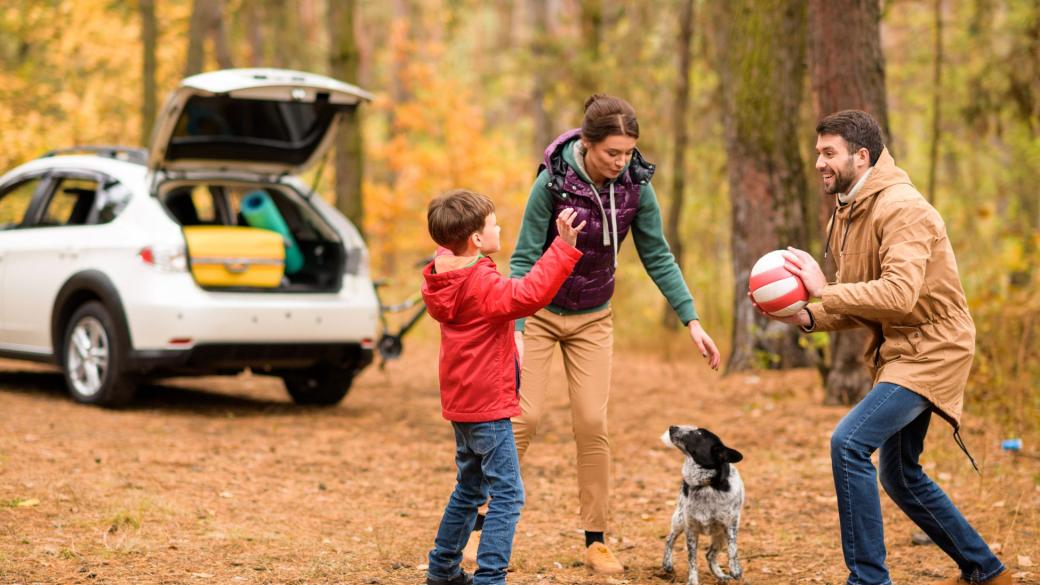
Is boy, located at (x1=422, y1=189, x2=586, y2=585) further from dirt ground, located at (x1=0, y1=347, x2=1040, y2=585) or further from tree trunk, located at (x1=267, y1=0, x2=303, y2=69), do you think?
tree trunk, located at (x1=267, y1=0, x2=303, y2=69)

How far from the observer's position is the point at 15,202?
14773mm

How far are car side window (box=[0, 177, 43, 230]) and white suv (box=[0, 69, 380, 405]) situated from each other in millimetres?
56

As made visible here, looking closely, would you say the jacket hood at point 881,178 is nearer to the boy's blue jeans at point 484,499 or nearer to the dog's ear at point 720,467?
the dog's ear at point 720,467

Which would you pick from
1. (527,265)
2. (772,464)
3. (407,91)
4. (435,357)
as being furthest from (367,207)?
(527,265)

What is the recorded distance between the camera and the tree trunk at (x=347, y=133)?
1651cm

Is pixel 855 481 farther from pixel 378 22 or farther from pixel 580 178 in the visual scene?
pixel 378 22

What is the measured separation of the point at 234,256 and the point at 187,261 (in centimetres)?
37

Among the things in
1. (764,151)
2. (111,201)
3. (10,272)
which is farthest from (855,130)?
(10,272)

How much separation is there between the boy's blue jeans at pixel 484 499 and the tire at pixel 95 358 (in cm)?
516

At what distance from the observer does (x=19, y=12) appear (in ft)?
78.5

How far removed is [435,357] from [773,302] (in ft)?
36.8

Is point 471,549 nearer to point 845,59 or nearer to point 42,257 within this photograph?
point 845,59

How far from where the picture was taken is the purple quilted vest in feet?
17.5

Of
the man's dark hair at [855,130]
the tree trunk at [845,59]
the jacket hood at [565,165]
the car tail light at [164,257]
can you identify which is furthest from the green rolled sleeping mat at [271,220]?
the man's dark hair at [855,130]
